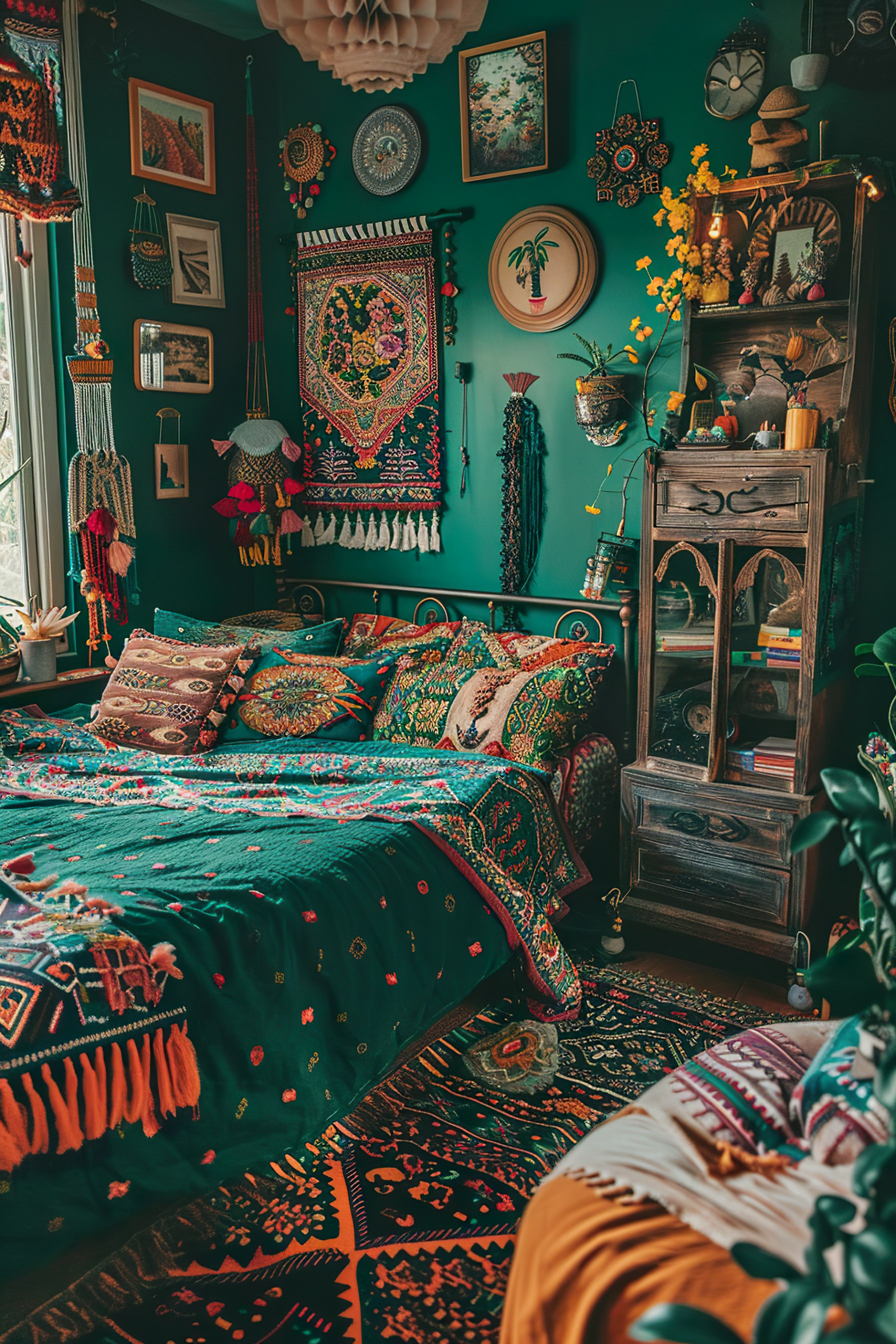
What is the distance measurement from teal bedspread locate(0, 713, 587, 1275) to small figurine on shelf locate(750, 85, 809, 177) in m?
1.94

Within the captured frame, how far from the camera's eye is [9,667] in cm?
358

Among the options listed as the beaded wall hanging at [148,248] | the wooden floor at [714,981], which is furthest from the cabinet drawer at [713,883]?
the beaded wall hanging at [148,248]

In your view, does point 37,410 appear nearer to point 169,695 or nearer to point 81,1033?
point 169,695

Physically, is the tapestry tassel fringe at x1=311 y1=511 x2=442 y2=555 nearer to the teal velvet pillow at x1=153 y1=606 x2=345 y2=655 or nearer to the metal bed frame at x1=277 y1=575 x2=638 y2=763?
the metal bed frame at x1=277 y1=575 x2=638 y2=763

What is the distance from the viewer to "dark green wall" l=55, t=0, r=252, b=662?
3854 mm

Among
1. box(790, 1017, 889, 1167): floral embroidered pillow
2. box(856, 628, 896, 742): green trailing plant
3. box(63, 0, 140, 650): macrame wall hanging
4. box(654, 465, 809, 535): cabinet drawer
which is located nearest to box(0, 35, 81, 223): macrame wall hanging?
box(63, 0, 140, 650): macrame wall hanging

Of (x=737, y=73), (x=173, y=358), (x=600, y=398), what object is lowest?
(x=600, y=398)

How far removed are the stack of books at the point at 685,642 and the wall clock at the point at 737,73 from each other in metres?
1.60

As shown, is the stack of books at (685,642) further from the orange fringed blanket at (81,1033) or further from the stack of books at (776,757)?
the orange fringed blanket at (81,1033)

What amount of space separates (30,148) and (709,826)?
10.4 ft

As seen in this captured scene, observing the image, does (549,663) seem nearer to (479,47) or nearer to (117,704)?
(117,704)

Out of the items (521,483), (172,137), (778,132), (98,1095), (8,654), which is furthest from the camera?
(172,137)

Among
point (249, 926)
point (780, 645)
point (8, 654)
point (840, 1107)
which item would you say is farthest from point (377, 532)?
point (840, 1107)

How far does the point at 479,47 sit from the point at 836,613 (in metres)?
2.38
